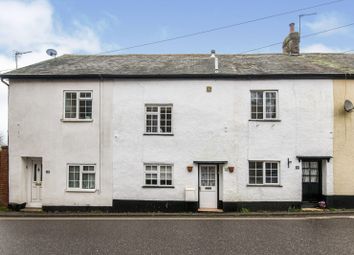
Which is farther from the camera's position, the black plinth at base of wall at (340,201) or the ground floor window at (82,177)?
the ground floor window at (82,177)

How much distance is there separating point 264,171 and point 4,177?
1285 centimetres

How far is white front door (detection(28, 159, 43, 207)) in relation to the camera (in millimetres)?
15594

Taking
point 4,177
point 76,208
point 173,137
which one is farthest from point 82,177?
point 173,137

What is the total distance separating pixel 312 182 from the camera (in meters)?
15.3

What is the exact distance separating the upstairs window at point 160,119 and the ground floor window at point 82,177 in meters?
3.40

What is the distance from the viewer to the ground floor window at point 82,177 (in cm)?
1514

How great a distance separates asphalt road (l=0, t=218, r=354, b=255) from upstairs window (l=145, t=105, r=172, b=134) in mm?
4413

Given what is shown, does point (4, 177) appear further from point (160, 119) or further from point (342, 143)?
point (342, 143)

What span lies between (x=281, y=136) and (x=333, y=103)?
298 centimetres

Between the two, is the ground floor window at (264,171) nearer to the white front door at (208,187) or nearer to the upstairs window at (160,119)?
the white front door at (208,187)

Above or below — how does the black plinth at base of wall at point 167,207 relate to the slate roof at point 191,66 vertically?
below

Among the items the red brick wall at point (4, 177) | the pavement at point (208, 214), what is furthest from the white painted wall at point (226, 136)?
the red brick wall at point (4, 177)

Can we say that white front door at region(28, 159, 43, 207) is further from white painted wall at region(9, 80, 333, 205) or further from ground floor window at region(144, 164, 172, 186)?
ground floor window at region(144, 164, 172, 186)

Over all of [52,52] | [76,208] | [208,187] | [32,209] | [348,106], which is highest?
[52,52]
